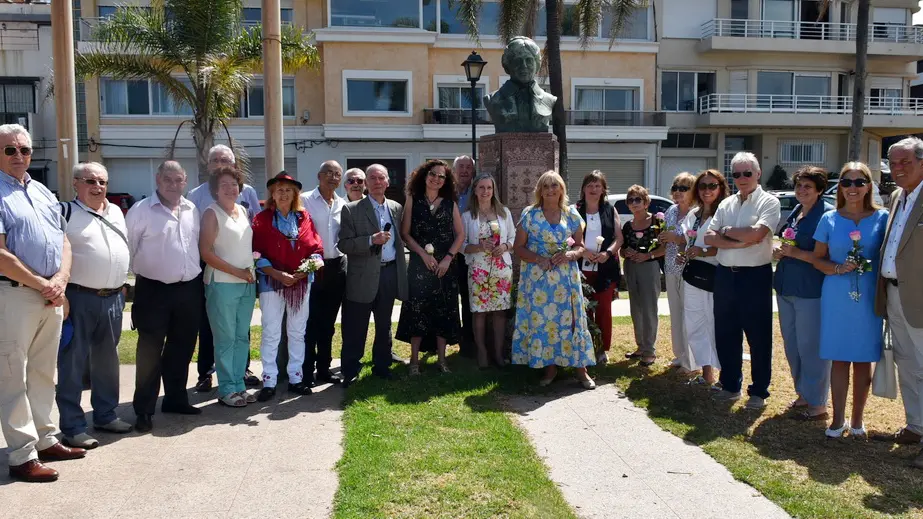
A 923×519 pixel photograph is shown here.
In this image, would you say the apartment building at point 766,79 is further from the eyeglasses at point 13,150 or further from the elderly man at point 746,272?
the eyeglasses at point 13,150

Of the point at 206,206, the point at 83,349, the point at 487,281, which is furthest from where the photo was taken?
the point at 487,281

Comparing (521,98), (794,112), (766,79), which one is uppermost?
(766,79)

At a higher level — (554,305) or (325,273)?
(325,273)

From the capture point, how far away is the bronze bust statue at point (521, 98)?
801 centimetres

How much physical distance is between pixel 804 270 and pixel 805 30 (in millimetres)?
28451

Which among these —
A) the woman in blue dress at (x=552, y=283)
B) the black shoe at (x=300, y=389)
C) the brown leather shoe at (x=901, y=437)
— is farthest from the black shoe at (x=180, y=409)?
the brown leather shoe at (x=901, y=437)

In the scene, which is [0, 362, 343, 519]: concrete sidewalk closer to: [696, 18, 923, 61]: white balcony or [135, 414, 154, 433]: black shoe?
[135, 414, 154, 433]: black shoe

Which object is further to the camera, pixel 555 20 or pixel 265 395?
pixel 555 20

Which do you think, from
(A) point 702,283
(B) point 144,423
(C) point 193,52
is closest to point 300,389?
(B) point 144,423

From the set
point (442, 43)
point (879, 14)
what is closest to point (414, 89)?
point (442, 43)

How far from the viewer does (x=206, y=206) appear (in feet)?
22.2

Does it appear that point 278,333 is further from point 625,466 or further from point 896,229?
point 896,229

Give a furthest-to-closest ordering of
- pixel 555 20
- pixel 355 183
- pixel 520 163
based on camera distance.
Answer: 1. pixel 555 20
2. pixel 520 163
3. pixel 355 183

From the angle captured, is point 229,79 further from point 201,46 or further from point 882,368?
point 882,368
